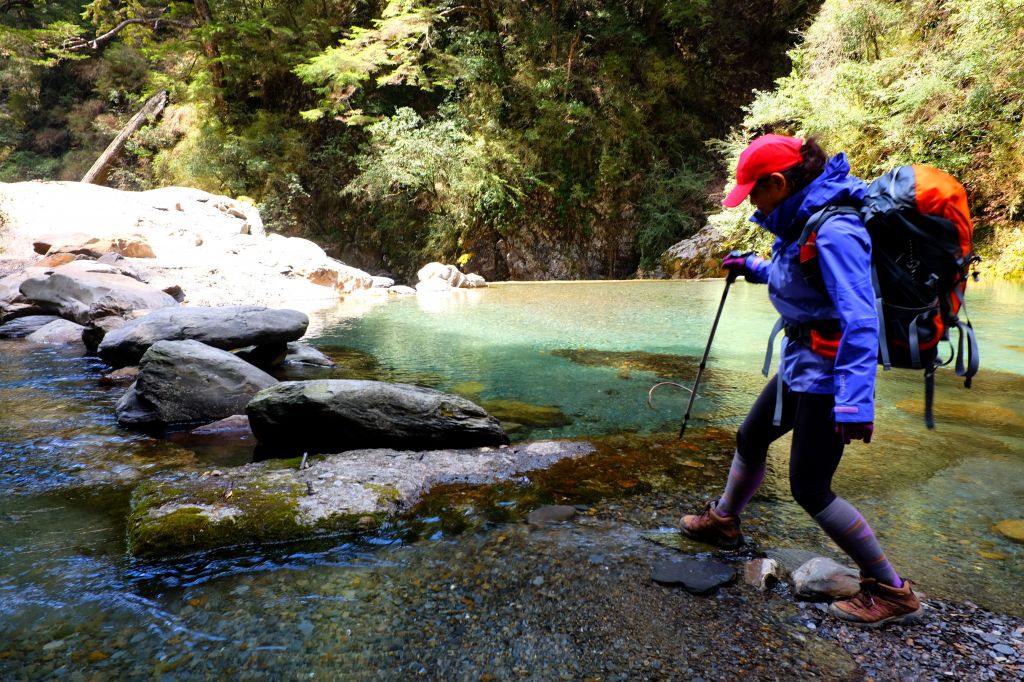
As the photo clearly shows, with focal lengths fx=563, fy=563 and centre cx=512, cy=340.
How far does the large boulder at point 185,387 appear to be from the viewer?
435 cm

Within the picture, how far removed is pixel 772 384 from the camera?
87.0 inches

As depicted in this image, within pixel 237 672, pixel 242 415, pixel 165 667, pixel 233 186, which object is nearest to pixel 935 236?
pixel 237 672

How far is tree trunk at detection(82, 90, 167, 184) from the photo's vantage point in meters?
23.1

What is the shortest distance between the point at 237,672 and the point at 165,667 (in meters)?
0.23

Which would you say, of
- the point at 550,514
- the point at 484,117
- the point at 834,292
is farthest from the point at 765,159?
the point at 484,117

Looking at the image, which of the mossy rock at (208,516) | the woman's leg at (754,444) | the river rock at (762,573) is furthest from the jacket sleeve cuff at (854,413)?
the mossy rock at (208,516)

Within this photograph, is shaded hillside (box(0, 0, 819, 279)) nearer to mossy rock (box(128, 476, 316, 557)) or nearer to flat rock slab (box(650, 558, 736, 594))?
mossy rock (box(128, 476, 316, 557))

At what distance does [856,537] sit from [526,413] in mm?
2948

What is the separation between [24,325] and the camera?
340 inches

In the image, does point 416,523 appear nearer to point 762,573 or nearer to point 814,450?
point 762,573

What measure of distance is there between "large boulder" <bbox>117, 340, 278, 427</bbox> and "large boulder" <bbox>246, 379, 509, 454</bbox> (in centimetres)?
90

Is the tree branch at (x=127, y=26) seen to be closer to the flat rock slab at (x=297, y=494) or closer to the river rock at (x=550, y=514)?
the flat rock slab at (x=297, y=494)

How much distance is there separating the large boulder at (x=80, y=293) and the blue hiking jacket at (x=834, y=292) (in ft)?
30.7

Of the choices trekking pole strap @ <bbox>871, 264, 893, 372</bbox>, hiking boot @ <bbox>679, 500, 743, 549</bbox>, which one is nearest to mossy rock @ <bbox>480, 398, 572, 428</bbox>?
hiking boot @ <bbox>679, 500, 743, 549</bbox>
